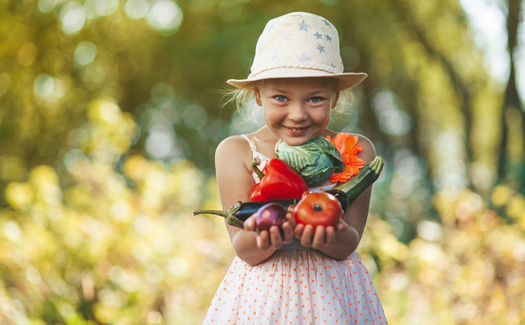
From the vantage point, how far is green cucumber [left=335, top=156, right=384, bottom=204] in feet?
5.60

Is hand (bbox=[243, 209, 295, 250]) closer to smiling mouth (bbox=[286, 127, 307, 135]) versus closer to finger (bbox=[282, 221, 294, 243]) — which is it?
finger (bbox=[282, 221, 294, 243])

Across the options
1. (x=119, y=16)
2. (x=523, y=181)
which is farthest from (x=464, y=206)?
(x=119, y=16)

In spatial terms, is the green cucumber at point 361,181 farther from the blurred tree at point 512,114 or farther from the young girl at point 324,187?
the blurred tree at point 512,114

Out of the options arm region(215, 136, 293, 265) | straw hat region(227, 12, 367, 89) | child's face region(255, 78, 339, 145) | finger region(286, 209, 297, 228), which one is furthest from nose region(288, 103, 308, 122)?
finger region(286, 209, 297, 228)

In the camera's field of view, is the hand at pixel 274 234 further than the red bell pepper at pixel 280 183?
No

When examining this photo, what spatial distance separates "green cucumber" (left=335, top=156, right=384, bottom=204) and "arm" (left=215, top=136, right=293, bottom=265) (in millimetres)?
294

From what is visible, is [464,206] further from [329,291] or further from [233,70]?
[233,70]

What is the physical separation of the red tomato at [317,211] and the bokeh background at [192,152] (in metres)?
0.76

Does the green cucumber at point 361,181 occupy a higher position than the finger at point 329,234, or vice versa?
the green cucumber at point 361,181

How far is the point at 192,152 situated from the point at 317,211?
790 centimetres

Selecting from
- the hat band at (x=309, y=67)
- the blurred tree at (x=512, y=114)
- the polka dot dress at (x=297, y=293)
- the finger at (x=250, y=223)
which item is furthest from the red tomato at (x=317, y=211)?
the blurred tree at (x=512, y=114)

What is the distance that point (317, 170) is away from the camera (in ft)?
5.59

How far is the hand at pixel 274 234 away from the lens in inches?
57.0

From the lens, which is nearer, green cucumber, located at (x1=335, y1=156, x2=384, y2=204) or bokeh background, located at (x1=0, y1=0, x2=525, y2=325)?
green cucumber, located at (x1=335, y1=156, x2=384, y2=204)
